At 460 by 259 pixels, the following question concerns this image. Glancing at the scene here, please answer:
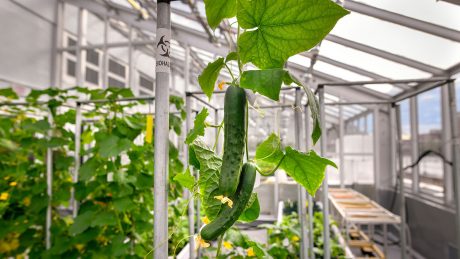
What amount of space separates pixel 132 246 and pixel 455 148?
158 centimetres

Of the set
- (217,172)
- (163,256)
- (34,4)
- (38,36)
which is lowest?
(163,256)

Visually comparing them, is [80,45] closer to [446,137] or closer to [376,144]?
[376,144]

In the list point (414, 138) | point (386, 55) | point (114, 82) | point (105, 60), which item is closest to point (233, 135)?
point (386, 55)

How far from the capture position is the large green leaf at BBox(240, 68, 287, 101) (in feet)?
1.38

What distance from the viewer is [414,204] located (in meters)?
3.28

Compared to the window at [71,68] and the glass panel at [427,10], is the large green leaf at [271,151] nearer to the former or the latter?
the glass panel at [427,10]

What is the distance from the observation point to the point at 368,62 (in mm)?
2498

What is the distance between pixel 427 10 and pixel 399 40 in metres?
0.39

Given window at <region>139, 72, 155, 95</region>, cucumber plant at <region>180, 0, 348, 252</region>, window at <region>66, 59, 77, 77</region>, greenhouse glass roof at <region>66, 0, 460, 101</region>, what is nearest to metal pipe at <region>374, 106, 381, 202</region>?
greenhouse glass roof at <region>66, 0, 460, 101</region>

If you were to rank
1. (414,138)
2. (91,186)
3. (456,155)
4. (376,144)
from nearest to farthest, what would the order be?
1. (456,155)
2. (91,186)
3. (414,138)
4. (376,144)

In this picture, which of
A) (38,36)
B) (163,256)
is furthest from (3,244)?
(38,36)

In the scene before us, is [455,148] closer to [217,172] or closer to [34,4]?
[217,172]

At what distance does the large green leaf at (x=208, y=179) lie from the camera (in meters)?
0.53

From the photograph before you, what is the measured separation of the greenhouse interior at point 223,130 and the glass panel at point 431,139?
21 millimetres
